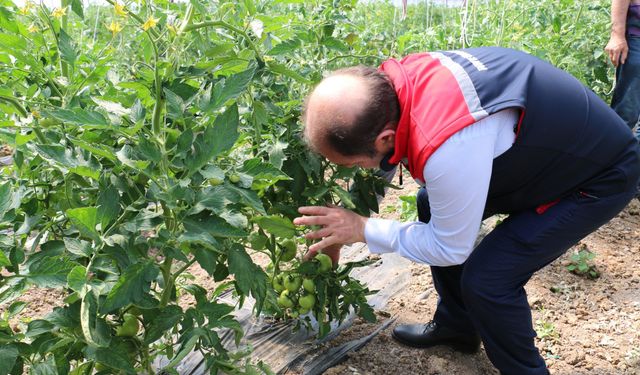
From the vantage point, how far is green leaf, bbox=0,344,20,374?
1.26 m

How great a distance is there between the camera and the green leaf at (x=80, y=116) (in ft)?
3.95

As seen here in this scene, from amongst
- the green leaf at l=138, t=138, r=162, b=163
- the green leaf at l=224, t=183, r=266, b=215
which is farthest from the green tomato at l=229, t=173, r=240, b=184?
the green leaf at l=138, t=138, r=162, b=163

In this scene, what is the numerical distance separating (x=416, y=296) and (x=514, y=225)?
85 cm

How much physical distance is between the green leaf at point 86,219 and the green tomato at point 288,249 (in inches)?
26.4

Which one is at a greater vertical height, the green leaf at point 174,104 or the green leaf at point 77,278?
the green leaf at point 174,104

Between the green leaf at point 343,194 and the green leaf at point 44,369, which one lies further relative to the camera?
the green leaf at point 343,194

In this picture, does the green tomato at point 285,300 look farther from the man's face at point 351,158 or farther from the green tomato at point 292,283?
the man's face at point 351,158

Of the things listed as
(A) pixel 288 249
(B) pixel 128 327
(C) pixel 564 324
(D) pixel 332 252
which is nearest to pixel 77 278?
(B) pixel 128 327

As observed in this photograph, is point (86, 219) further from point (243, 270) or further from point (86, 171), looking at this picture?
point (243, 270)

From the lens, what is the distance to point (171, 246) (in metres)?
1.31

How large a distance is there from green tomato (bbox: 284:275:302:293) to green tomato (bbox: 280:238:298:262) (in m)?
0.06

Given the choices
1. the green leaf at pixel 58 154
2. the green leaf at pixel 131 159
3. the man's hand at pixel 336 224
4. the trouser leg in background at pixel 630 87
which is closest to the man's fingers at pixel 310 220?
the man's hand at pixel 336 224

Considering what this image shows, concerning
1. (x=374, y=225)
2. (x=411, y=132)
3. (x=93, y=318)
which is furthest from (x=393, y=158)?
(x=93, y=318)

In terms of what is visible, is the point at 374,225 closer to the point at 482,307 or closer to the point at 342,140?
the point at 342,140
